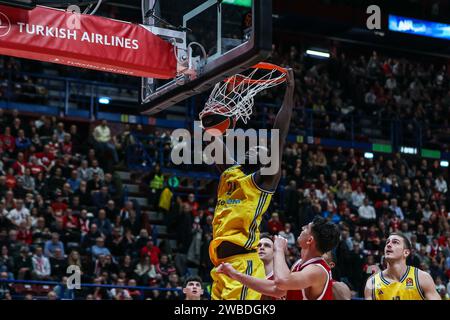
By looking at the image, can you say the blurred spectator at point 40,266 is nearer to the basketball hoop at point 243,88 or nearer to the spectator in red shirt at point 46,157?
the spectator in red shirt at point 46,157

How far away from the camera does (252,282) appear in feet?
19.6

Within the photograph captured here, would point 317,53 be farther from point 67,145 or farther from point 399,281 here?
point 399,281

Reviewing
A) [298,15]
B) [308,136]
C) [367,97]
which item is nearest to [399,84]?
[367,97]

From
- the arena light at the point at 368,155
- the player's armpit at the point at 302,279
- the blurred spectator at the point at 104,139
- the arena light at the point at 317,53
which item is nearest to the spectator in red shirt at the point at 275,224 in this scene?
the blurred spectator at the point at 104,139

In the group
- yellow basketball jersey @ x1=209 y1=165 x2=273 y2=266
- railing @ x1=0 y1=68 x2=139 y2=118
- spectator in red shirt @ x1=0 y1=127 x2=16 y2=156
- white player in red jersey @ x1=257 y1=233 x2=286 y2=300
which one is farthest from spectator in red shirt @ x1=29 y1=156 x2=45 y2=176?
yellow basketball jersey @ x1=209 y1=165 x2=273 y2=266

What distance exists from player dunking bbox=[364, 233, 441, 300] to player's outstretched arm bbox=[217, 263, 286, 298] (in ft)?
6.44

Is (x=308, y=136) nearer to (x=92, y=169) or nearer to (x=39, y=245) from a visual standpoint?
(x=92, y=169)

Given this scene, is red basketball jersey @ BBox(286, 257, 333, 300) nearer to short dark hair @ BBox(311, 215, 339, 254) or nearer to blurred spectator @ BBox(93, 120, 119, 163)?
short dark hair @ BBox(311, 215, 339, 254)

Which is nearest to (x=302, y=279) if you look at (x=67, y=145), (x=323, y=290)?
(x=323, y=290)

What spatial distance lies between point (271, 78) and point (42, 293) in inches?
283

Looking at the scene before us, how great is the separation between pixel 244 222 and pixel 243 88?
1833mm

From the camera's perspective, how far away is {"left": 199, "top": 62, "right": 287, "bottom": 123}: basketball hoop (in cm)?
805

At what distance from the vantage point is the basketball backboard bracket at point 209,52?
716 centimetres

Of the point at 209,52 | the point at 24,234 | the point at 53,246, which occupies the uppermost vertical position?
the point at 209,52
